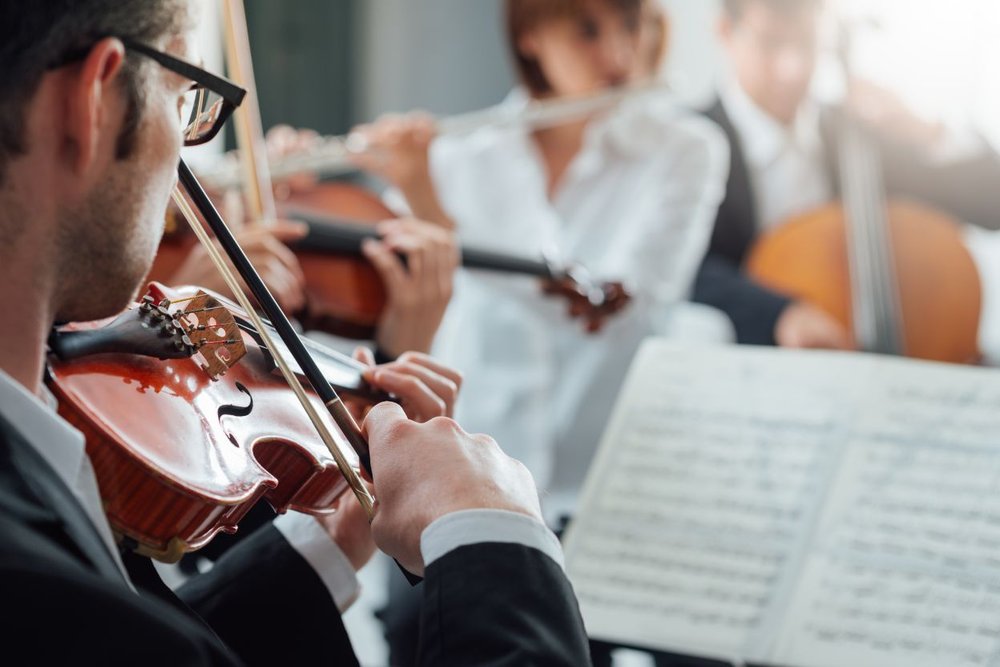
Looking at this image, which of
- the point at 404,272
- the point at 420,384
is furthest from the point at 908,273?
the point at 420,384

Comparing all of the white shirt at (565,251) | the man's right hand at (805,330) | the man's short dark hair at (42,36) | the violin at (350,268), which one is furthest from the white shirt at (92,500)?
the man's right hand at (805,330)

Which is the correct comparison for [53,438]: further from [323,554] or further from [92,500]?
[323,554]

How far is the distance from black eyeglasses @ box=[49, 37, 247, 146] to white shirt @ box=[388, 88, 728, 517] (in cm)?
85

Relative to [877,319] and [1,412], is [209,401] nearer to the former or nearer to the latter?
[1,412]

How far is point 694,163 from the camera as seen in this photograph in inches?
64.9

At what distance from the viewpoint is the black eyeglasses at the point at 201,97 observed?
541 mm

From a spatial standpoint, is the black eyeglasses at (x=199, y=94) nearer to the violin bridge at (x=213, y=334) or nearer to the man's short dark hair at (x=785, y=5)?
the violin bridge at (x=213, y=334)

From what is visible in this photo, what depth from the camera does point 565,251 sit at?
67.2 inches

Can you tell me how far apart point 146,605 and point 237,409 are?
0.70ft

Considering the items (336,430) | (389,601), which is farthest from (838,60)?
(336,430)

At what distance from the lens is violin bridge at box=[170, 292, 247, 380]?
27.0 inches

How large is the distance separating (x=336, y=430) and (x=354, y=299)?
2.28ft

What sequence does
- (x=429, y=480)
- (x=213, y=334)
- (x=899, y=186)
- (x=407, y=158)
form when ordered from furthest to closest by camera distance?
(x=899, y=186)
(x=407, y=158)
(x=213, y=334)
(x=429, y=480)

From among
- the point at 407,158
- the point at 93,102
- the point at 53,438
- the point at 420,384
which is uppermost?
the point at 93,102
